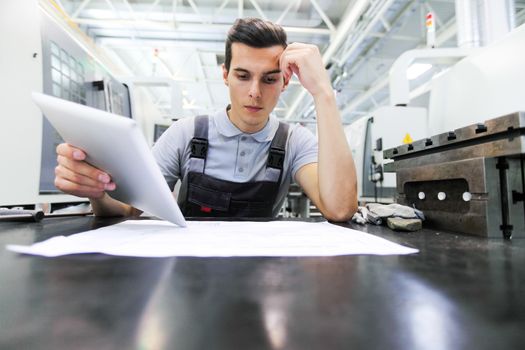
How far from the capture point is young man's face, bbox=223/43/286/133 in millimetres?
1010

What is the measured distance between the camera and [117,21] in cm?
311

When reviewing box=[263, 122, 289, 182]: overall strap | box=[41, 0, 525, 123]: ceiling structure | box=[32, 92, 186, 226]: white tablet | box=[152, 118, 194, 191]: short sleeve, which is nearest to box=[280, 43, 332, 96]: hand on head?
box=[263, 122, 289, 182]: overall strap

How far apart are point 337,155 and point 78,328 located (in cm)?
78

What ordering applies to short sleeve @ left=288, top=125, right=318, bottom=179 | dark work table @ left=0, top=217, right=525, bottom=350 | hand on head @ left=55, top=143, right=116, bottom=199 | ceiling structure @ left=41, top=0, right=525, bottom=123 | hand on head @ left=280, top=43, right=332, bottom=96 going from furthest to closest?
1. ceiling structure @ left=41, top=0, right=525, bottom=123
2. short sleeve @ left=288, top=125, right=318, bottom=179
3. hand on head @ left=280, top=43, right=332, bottom=96
4. hand on head @ left=55, top=143, right=116, bottom=199
5. dark work table @ left=0, top=217, right=525, bottom=350

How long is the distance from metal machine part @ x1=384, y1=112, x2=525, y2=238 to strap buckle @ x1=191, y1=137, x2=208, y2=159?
2.32 ft

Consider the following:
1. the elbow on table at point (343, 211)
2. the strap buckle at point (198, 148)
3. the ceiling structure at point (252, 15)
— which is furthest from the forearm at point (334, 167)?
the ceiling structure at point (252, 15)

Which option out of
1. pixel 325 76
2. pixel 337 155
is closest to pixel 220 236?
pixel 337 155

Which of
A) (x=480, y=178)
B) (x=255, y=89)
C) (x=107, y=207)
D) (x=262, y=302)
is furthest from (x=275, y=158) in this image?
(x=262, y=302)

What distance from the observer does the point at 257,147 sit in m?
1.15

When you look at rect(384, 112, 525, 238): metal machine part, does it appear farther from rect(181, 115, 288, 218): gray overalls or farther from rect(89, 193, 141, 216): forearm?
rect(89, 193, 141, 216): forearm

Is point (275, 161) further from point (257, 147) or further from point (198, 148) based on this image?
point (198, 148)

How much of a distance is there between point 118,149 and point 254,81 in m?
0.64

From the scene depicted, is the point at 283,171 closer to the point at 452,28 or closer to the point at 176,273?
the point at 176,273

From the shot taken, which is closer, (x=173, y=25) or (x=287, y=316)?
(x=287, y=316)
